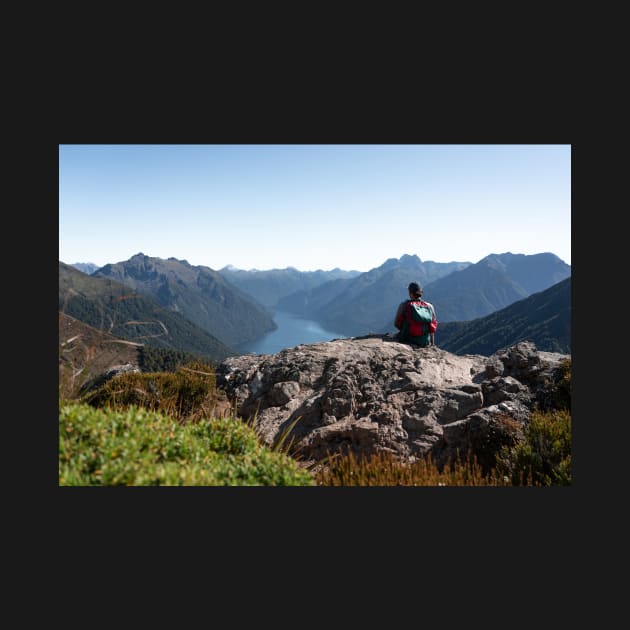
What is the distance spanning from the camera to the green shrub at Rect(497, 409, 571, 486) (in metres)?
5.39

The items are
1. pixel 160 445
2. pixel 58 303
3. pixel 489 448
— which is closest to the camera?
pixel 160 445

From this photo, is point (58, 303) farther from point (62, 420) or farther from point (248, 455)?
point (248, 455)

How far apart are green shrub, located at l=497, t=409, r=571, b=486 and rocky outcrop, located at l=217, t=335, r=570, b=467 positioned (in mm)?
456

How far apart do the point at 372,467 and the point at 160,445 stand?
9.17 ft

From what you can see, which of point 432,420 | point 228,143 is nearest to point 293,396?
point 432,420

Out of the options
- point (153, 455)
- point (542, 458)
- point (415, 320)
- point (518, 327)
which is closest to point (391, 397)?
point (415, 320)

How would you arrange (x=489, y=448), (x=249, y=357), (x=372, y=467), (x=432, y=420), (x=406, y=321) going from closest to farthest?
(x=372, y=467) → (x=489, y=448) → (x=432, y=420) → (x=406, y=321) → (x=249, y=357)

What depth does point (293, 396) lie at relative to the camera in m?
8.30

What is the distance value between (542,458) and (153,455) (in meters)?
5.01

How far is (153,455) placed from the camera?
3.95m

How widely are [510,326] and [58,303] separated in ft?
527

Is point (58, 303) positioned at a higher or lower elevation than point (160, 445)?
higher

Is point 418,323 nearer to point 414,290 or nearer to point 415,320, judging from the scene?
point 415,320

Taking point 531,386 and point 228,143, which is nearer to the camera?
point 228,143
